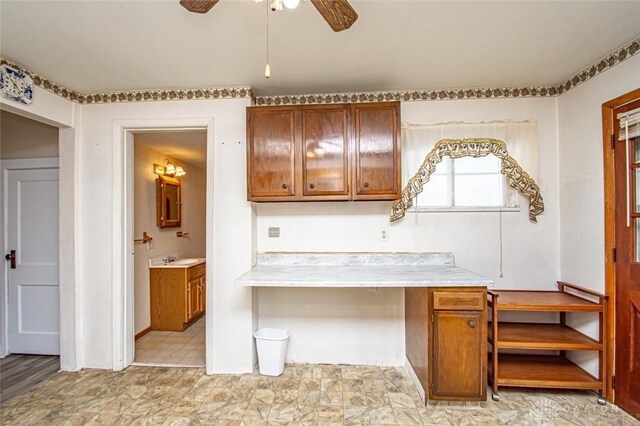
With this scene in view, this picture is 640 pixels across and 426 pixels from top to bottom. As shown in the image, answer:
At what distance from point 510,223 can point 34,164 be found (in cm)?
462

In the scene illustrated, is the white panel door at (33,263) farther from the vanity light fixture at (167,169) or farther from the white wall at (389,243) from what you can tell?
the white wall at (389,243)

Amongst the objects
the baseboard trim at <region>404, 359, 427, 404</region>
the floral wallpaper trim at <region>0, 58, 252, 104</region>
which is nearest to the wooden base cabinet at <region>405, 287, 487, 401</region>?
the baseboard trim at <region>404, 359, 427, 404</region>

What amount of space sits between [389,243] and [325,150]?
1.03 m

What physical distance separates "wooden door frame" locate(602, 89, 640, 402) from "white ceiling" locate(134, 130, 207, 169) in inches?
131

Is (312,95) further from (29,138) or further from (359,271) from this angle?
(29,138)

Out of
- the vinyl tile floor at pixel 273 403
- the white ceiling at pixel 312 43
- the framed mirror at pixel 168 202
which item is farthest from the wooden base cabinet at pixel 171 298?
the white ceiling at pixel 312 43

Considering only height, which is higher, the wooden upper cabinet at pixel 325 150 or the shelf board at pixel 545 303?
the wooden upper cabinet at pixel 325 150

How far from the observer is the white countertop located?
1956mm

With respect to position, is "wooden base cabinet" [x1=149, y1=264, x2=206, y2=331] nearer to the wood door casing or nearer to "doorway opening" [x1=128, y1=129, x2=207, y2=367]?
"doorway opening" [x1=128, y1=129, x2=207, y2=367]

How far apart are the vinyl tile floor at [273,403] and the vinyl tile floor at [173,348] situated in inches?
10.5

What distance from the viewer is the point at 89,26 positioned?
5.56ft

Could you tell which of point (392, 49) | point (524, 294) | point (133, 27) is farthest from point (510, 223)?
point (133, 27)

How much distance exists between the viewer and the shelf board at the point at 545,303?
6.71ft

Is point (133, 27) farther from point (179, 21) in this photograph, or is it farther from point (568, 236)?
point (568, 236)
